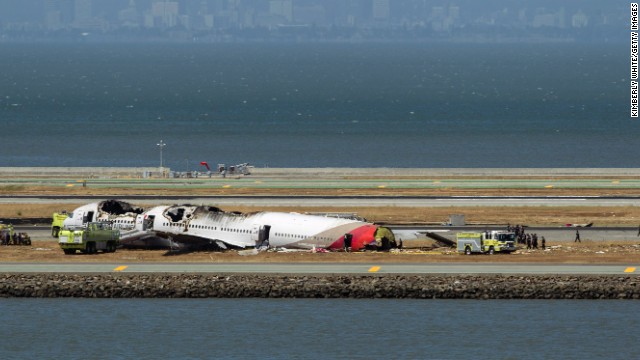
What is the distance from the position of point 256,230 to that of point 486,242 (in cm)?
1700

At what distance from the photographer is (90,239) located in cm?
10456

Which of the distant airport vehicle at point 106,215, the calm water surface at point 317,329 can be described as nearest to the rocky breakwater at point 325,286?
the calm water surface at point 317,329

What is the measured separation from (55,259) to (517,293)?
33.9 m

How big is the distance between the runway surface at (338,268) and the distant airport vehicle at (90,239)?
3.14 m

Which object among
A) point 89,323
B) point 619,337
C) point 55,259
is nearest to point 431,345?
point 619,337

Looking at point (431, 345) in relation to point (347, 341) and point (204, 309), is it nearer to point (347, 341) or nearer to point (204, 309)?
point (347, 341)

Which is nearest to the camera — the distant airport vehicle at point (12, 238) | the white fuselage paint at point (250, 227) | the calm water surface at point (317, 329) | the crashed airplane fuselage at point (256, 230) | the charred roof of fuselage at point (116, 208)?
the calm water surface at point (317, 329)

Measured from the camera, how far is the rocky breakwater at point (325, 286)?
3637 inches

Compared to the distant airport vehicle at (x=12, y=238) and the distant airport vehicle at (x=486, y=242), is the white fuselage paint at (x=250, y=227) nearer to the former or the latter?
the distant airport vehicle at (x=486, y=242)

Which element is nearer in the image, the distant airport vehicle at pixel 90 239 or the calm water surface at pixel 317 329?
the calm water surface at pixel 317 329

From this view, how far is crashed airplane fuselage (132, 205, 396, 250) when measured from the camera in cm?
10394

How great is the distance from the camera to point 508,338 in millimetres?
84375

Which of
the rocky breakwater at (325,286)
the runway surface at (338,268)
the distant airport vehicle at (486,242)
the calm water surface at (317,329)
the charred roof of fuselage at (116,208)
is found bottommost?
the calm water surface at (317,329)

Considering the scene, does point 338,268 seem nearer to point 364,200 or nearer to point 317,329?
point 317,329
